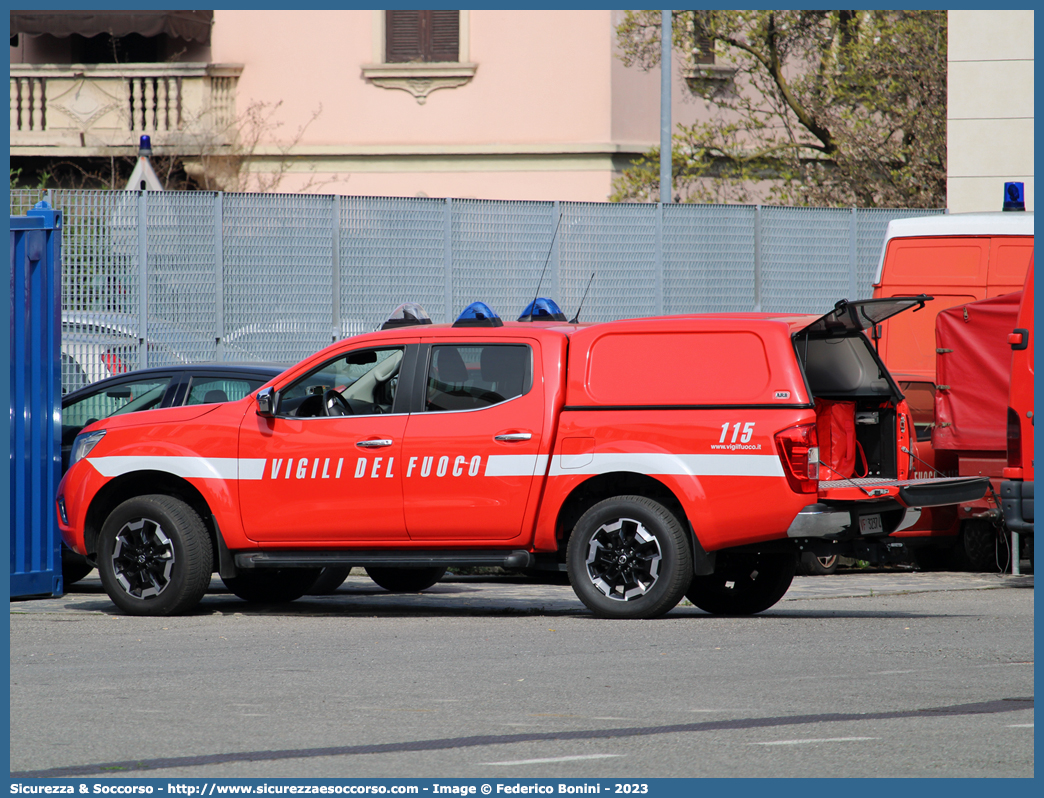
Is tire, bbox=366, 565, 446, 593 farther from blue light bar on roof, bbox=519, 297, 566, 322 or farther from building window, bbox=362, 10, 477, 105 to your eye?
building window, bbox=362, 10, 477, 105

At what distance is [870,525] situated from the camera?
399 inches

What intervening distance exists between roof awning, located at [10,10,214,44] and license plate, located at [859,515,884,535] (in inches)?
858

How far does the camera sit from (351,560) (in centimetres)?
1070

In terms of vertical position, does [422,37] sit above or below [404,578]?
above

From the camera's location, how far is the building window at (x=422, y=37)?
98.6 ft

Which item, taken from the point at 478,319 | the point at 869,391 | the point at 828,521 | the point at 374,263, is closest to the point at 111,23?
the point at 374,263

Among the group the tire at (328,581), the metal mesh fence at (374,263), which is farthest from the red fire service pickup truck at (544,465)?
the metal mesh fence at (374,263)

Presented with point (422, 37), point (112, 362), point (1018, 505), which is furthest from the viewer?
point (422, 37)

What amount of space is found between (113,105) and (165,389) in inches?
737

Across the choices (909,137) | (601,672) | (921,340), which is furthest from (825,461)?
(909,137)

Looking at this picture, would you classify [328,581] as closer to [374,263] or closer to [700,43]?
[374,263]

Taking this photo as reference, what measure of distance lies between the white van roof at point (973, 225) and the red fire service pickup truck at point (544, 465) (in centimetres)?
675

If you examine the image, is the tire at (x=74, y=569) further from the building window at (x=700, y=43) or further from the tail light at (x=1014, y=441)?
the building window at (x=700, y=43)

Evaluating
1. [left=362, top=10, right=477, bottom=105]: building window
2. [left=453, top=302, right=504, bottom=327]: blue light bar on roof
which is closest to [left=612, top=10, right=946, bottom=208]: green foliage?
[left=362, top=10, right=477, bottom=105]: building window
